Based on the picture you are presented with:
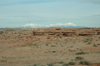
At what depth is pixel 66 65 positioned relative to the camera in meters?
9.91

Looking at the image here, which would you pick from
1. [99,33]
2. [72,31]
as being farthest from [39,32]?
[99,33]

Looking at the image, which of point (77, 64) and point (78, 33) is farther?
point (78, 33)

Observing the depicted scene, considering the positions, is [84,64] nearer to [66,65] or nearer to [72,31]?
[66,65]

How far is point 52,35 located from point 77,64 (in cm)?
2620

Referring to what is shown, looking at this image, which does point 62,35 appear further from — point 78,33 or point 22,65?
point 22,65

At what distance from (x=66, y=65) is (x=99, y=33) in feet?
100

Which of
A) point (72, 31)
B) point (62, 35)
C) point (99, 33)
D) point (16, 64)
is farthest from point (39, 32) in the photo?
point (16, 64)

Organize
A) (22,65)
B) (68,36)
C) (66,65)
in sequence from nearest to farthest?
(66,65) → (22,65) → (68,36)

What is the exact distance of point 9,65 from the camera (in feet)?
37.1

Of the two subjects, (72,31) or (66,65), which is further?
(72,31)

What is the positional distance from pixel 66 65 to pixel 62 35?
86.2 ft

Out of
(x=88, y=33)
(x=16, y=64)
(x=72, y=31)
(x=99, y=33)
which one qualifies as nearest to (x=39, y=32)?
(x=72, y=31)

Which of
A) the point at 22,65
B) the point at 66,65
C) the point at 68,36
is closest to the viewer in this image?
the point at 66,65

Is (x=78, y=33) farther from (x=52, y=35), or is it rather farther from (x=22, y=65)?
(x=22, y=65)
